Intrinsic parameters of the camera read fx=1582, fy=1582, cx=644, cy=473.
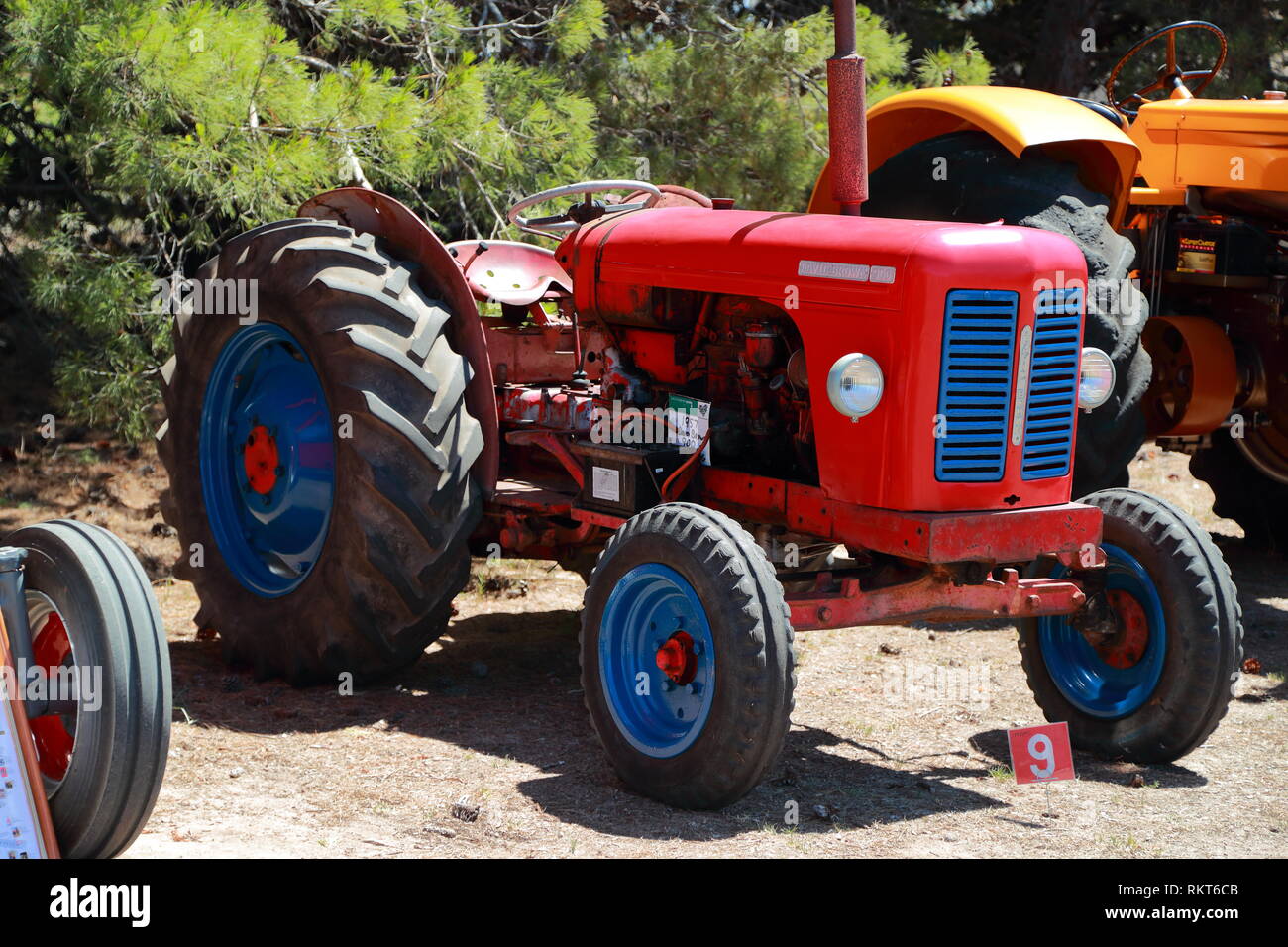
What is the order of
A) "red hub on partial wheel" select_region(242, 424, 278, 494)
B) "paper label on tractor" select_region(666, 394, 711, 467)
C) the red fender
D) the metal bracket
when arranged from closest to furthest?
the metal bracket
"paper label on tractor" select_region(666, 394, 711, 467)
the red fender
"red hub on partial wheel" select_region(242, 424, 278, 494)

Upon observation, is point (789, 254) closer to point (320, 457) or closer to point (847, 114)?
point (847, 114)

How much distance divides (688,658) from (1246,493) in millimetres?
4905

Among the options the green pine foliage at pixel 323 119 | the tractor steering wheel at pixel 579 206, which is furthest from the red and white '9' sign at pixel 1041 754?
the green pine foliage at pixel 323 119

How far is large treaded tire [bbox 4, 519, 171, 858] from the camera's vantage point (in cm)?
351

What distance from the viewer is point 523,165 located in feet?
26.0

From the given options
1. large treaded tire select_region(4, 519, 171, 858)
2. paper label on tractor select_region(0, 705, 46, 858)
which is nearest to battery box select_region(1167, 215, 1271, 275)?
large treaded tire select_region(4, 519, 171, 858)

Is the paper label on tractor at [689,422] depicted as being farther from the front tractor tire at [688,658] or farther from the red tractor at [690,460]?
the front tractor tire at [688,658]

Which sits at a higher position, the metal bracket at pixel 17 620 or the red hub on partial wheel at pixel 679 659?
the metal bracket at pixel 17 620

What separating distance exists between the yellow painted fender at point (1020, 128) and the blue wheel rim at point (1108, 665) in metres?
1.67

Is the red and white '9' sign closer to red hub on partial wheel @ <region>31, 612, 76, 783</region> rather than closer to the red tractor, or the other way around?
the red tractor

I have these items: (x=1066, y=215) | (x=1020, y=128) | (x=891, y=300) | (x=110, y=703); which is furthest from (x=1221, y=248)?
(x=110, y=703)

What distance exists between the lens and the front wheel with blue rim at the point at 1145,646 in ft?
15.9

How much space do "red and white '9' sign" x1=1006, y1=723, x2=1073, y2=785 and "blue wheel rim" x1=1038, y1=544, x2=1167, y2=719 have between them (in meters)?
0.31

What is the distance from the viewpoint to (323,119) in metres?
6.96
